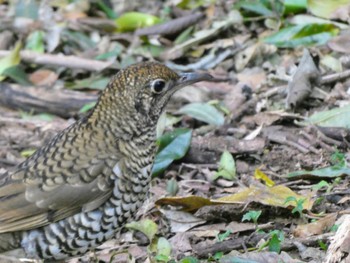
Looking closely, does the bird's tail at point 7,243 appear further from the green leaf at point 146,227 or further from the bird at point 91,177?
the green leaf at point 146,227

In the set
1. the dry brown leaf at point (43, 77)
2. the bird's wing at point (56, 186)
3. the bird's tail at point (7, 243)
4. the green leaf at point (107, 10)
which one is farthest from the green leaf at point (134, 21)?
the bird's tail at point (7, 243)

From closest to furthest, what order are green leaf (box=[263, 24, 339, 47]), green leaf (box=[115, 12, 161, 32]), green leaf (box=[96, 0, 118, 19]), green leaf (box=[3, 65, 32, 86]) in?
1. green leaf (box=[263, 24, 339, 47])
2. green leaf (box=[3, 65, 32, 86])
3. green leaf (box=[115, 12, 161, 32])
4. green leaf (box=[96, 0, 118, 19])

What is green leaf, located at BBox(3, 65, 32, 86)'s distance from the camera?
8492mm

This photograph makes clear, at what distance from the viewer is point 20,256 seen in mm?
5391

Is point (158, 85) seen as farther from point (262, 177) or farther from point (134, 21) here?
point (134, 21)

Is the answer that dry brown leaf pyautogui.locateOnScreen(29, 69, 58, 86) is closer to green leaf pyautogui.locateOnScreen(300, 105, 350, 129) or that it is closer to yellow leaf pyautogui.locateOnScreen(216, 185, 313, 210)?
green leaf pyautogui.locateOnScreen(300, 105, 350, 129)

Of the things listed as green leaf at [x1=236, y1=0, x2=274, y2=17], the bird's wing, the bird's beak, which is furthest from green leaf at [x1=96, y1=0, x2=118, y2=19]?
the bird's wing

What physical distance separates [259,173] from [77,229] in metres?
1.57

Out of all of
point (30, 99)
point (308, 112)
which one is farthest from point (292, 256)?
point (30, 99)

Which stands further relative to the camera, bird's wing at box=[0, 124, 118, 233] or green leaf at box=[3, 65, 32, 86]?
green leaf at box=[3, 65, 32, 86]

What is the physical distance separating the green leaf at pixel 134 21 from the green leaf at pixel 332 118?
2820mm

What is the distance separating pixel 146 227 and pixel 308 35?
2585mm

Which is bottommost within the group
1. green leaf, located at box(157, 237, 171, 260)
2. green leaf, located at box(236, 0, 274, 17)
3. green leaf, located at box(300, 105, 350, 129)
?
green leaf, located at box(157, 237, 171, 260)

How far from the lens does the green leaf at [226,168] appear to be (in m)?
6.64
